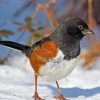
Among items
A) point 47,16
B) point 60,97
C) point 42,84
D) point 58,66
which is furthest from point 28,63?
point 58,66

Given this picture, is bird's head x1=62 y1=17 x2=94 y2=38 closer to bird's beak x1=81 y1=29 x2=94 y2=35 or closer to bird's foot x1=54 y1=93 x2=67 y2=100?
bird's beak x1=81 y1=29 x2=94 y2=35

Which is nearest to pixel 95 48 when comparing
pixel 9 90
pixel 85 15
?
pixel 85 15

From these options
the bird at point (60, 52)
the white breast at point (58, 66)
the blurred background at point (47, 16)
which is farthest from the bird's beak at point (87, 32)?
the blurred background at point (47, 16)

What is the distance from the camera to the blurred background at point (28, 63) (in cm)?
549

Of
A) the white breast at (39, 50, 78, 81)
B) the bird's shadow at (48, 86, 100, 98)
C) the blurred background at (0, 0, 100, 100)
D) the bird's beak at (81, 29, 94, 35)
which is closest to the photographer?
the white breast at (39, 50, 78, 81)

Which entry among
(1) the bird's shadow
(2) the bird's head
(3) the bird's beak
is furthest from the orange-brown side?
(1) the bird's shadow

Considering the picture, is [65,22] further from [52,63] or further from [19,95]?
[19,95]

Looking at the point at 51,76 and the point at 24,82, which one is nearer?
the point at 51,76

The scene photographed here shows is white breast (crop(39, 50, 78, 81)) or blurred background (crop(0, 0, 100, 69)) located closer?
white breast (crop(39, 50, 78, 81))

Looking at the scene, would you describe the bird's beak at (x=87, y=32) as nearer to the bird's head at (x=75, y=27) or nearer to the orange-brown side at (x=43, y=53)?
the bird's head at (x=75, y=27)

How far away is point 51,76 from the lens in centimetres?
490

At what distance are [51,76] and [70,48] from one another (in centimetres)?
31

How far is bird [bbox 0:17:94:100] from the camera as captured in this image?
189 inches

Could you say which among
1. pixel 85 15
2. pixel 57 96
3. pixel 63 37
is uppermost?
pixel 85 15
